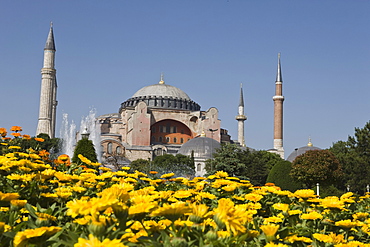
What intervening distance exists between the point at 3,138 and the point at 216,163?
664 inches

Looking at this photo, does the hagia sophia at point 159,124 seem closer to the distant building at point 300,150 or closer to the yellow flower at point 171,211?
the distant building at point 300,150

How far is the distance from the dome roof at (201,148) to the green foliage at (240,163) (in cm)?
558

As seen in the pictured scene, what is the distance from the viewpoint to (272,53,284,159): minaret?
4820 cm

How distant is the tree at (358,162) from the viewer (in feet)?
77.7

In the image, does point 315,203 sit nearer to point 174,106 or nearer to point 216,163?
point 216,163

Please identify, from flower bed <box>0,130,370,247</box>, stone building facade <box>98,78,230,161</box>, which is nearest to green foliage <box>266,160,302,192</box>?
flower bed <box>0,130,370,247</box>

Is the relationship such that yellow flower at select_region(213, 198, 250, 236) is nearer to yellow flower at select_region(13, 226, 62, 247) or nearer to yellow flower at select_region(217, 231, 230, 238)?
yellow flower at select_region(217, 231, 230, 238)

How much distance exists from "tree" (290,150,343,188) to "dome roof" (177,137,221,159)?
23.3 m

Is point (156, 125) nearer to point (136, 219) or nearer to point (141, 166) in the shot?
point (141, 166)

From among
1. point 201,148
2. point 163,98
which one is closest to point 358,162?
point 201,148

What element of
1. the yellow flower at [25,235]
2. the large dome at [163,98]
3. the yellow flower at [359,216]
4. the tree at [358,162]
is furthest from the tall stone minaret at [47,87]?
the yellow flower at [25,235]

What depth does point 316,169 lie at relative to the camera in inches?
664

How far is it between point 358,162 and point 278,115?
24442mm

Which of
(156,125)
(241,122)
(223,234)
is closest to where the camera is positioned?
(223,234)
